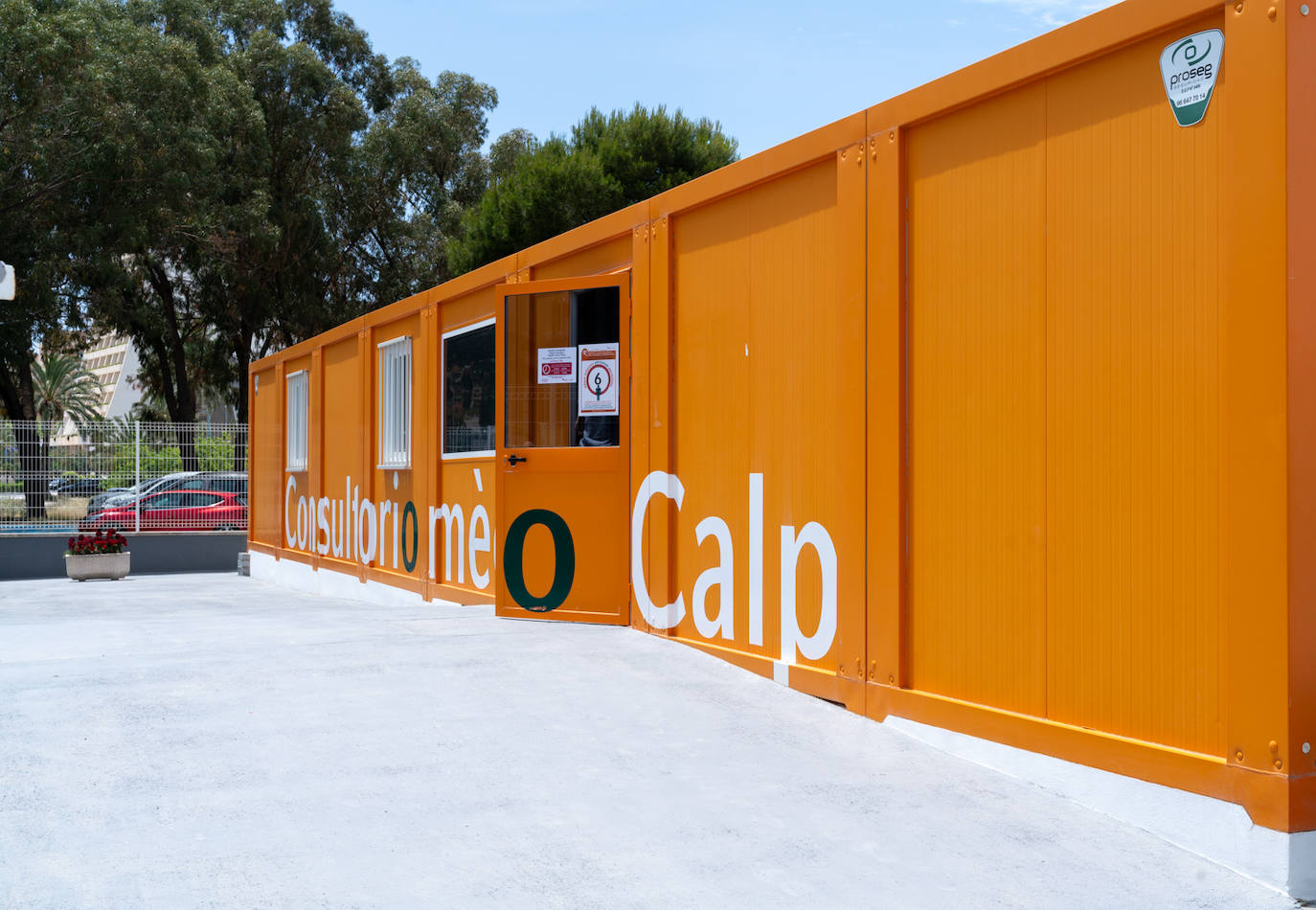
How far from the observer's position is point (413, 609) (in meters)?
9.09

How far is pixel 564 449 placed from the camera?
7.57 meters

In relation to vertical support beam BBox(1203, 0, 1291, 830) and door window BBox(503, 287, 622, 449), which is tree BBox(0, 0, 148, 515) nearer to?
door window BBox(503, 287, 622, 449)

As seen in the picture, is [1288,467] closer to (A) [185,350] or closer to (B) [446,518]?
(B) [446,518]

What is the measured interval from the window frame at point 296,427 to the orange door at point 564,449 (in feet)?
24.5

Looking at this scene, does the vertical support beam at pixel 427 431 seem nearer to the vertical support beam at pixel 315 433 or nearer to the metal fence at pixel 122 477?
the vertical support beam at pixel 315 433

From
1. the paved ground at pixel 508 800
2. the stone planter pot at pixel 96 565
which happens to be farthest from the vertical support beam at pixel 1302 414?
the stone planter pot at pixel 96 565

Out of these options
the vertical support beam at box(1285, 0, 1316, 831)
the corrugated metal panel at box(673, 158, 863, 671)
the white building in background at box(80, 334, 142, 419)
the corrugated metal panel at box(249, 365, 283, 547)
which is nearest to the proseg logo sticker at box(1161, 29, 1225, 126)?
the vertical support beam at box(1285, 0, 1316, 831)

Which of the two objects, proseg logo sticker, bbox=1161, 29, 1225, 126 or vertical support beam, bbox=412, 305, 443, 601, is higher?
proseg logo sticker, bbox=1161, 29, 1225, 126

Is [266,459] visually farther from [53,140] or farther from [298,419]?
[53,140]

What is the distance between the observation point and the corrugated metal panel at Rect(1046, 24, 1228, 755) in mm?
3682

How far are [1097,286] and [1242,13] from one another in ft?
3.05

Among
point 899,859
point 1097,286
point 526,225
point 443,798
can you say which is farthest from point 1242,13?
point 526,225

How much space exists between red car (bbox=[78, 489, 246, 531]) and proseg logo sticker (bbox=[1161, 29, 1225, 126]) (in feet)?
62.7

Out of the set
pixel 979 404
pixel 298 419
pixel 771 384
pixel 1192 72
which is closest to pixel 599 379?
pixel 771 384
